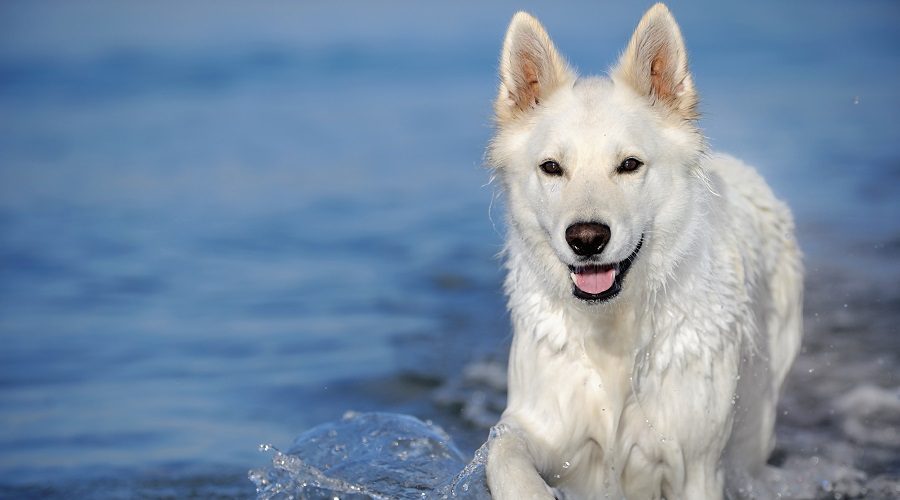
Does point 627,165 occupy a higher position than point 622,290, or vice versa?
point 627,165

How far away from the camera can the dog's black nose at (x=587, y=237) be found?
453 centimetres

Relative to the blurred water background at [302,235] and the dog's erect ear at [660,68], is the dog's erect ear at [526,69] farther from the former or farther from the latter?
the blurred water background at [302,235]

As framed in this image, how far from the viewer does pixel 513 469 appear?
182 inches

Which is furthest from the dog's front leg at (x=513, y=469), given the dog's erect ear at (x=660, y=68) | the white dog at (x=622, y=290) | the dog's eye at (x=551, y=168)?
the dog's erect ear at (x=660, y=68)

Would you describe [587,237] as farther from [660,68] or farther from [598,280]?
[660,68]

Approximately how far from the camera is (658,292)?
503 cm

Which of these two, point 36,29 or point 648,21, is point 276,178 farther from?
point 36,29

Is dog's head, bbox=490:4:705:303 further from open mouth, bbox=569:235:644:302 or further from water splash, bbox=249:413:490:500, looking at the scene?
water splash, bbox=249:413:490:500

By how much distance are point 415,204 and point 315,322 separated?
4865mm

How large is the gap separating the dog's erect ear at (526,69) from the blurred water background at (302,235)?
65 cm

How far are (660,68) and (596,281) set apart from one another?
1.05m

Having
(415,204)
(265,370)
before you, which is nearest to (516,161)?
(265,370)

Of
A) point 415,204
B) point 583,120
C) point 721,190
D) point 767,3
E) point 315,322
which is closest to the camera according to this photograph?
point 583,120

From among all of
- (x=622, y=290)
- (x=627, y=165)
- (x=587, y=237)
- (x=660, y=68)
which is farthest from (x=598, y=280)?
(x=660, y=68)
